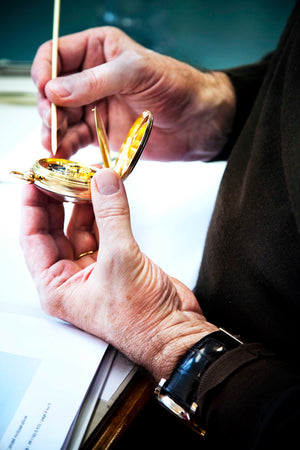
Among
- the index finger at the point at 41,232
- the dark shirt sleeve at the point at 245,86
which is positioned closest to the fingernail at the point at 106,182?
the index finger at the point at 41,232

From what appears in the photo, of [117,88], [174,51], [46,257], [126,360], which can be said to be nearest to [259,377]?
[126,360]

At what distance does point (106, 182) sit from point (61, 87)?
0.33 m

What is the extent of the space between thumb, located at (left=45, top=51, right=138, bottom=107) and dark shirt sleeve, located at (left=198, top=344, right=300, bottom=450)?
0.56 metres

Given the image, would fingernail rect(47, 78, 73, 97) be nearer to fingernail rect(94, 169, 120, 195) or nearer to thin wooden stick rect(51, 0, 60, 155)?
thin wooden stick rect(51, 0, 60, 155)

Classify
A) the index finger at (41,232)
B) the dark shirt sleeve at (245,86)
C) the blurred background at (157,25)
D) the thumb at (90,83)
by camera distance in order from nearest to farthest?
the index finger at (41,232) < the thumb at (90,83) < the dark shirt sleeve at (245,86) < the blurred background at (157,25)

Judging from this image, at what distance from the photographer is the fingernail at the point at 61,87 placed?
0.78 meters

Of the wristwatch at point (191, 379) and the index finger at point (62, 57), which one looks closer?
the wristwatch at point (191, 379)

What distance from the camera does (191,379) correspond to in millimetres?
514

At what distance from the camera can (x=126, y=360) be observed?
1.86 feet

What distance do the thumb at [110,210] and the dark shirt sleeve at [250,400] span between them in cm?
21

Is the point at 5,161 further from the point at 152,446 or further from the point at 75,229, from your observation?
the point at 152,446

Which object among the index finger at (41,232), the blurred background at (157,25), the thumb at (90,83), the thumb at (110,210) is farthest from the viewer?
the blurred background at (157,25)

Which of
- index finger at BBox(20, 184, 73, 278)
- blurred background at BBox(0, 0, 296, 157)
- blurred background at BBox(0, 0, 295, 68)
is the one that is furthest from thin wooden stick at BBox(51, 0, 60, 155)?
blurred background at BBox(0, 0, 295, 68)

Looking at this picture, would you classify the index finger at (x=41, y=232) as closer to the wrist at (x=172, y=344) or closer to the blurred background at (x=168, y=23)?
the wrist at (x=172, y=344)
